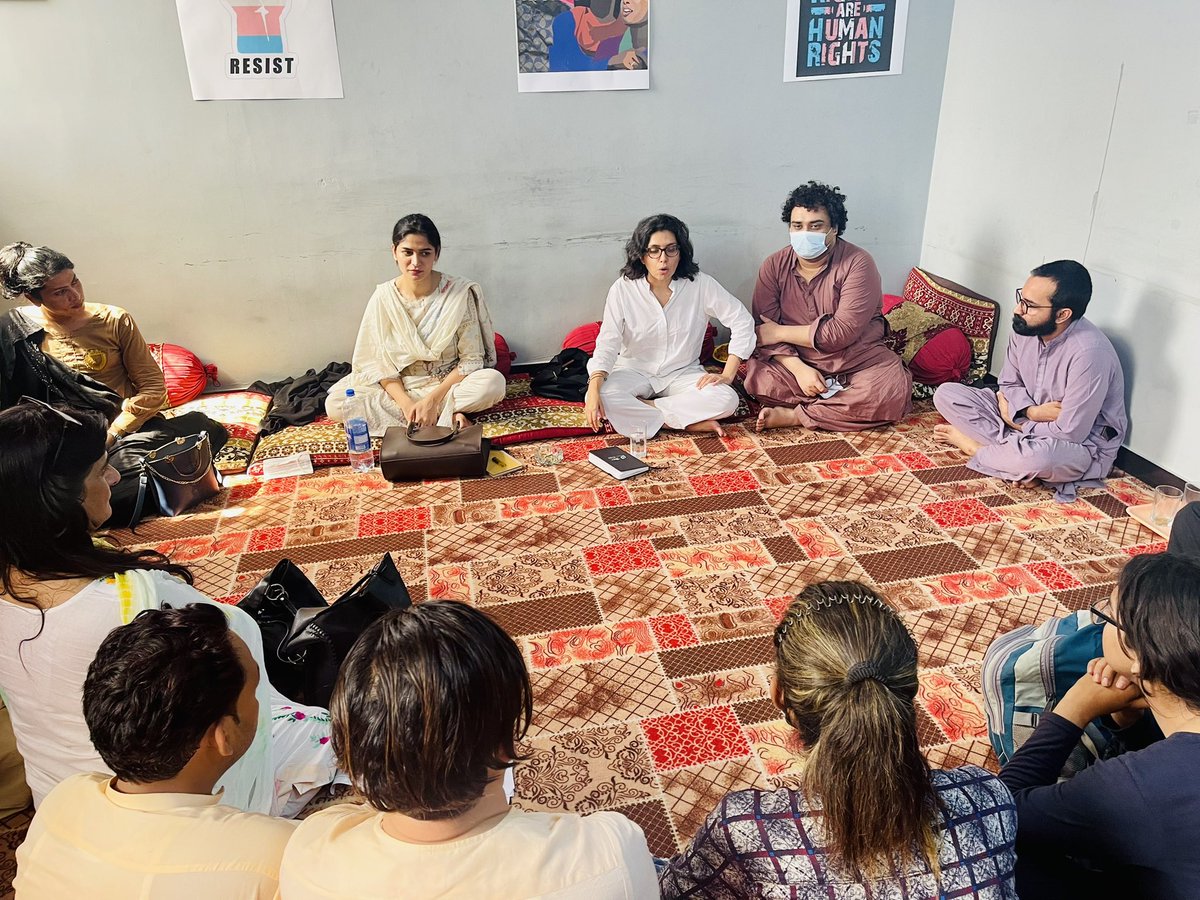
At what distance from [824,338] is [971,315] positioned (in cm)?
91

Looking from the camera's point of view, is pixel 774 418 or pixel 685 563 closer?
pixel 685 563

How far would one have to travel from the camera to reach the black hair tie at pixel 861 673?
3.97 ft

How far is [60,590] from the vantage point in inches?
62.1

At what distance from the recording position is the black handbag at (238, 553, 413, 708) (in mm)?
2168

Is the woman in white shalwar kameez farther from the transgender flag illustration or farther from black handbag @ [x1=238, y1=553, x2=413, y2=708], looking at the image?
black handbag @ [x1=238, y1=553, x2=413, y2=708]

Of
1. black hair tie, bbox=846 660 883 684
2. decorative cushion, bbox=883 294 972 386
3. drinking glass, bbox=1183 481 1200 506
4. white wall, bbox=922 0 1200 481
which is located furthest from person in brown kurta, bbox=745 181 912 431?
black hair tie, bbox=846 660 883 684

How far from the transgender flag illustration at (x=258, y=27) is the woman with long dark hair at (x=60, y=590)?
304 cm

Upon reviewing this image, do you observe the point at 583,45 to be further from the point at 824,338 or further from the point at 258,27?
the point at 824,338

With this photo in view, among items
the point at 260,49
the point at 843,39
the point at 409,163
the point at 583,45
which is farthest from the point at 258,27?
the point at 843,39

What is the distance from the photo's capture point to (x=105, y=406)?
11.4ft

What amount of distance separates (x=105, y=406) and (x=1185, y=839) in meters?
3.67

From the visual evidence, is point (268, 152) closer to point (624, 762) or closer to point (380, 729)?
point (624, 762)

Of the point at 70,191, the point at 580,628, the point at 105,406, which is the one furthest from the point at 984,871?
the point at 70,191

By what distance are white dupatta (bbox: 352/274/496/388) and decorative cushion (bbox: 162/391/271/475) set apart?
62 centimetres
